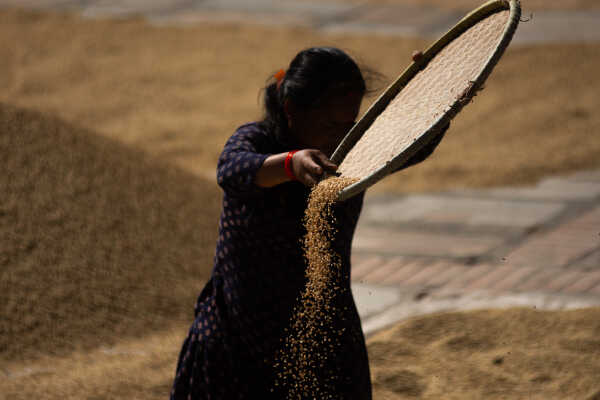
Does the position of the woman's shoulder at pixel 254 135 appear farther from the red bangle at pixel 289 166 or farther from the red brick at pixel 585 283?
the red brick at pixel 585 283

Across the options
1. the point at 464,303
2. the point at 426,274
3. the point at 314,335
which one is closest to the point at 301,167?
the point at 314,335

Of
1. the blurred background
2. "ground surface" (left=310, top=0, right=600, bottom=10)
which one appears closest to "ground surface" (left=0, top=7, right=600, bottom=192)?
the blurred background

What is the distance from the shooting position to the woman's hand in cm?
192

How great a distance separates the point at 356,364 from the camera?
2.40 m

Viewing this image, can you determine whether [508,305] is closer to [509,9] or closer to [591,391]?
[591,391]

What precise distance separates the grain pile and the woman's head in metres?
0.24

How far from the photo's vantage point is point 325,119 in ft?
7.17

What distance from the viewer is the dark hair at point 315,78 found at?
2154 millimetres

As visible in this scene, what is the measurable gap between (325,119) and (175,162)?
499cm

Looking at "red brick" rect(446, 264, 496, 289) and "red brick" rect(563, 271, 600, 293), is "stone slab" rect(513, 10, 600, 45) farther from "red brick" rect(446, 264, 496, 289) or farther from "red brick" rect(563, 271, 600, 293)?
"red brick" rect(563, 271, 600, 293)

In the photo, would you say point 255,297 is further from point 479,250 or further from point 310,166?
point 479,250

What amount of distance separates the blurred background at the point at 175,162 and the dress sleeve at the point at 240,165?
1.46 ft

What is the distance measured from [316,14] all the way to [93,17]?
3319mm

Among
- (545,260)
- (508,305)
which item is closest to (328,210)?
(508,305)
